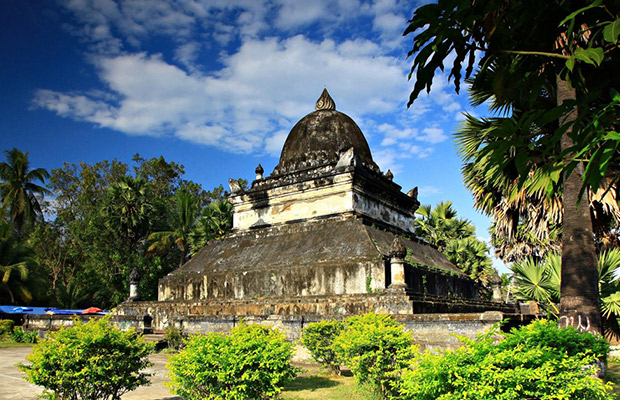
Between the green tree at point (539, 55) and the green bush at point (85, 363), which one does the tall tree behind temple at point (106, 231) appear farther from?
the green tree at point (539, 55)

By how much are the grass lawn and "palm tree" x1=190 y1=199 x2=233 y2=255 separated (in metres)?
18.6

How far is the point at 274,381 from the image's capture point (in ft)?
17.7

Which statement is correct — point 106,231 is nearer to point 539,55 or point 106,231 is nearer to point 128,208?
point 128,208

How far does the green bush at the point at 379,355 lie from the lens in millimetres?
6691

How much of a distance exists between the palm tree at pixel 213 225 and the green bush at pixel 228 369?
21.8 m

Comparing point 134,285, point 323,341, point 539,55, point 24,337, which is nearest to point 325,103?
point 134,285

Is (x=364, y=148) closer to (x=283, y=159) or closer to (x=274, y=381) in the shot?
(x=283, y=159)

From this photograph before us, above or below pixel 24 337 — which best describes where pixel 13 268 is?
above

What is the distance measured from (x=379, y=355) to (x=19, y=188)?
2848 cm

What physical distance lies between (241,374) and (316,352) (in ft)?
13.7

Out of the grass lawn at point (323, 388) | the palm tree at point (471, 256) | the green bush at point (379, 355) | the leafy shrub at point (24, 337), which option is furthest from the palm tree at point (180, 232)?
the green bush at point (379, 355)

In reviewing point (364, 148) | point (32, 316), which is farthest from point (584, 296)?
point (32, 316)

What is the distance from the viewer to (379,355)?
6719 mm

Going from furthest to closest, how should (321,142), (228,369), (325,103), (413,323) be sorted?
1. (325,103)
2. (321,142)
3. (413,323)
4. (228,369)
